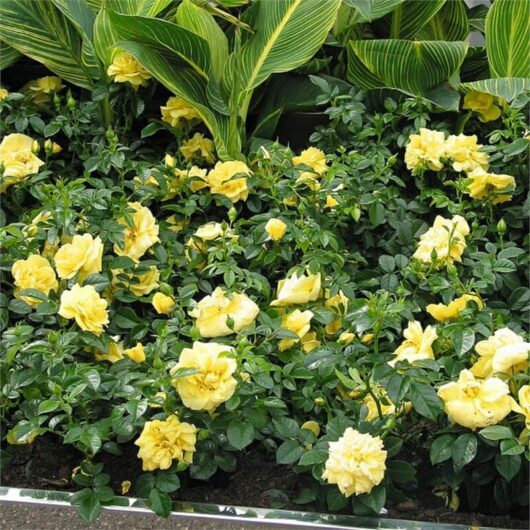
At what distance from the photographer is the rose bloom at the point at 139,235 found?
165cm

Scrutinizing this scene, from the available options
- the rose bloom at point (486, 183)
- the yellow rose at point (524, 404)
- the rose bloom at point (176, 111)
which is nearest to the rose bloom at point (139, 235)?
the rose bloom at point (176, 111)

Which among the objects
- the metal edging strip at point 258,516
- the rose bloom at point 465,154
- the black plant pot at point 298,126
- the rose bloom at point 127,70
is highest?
the rose bloom at point 127,70

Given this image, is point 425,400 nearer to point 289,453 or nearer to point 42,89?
point 289,453

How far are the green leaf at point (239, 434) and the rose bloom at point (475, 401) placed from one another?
29 centimetres

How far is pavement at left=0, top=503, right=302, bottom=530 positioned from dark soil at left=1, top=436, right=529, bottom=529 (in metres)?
0.11

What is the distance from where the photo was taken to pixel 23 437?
1.33m

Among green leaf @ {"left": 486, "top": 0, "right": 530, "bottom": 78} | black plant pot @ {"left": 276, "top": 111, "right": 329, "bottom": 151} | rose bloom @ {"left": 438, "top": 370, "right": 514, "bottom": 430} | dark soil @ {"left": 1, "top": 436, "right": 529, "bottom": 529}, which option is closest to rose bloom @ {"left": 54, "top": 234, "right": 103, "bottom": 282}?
dark soil @ {"left": 1, "top": 436, "right": 529, "bottom": 529}

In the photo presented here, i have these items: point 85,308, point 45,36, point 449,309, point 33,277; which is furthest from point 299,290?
point 45,36

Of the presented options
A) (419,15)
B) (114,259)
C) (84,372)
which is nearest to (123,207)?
(114,259)

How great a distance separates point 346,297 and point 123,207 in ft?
1.55

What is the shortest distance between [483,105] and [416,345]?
2.95 ft

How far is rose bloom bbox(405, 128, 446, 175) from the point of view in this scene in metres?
1.85

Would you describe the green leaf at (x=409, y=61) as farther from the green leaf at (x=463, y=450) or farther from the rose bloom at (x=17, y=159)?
the green leaf at (x=463, y=450)

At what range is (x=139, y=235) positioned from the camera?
167cm
